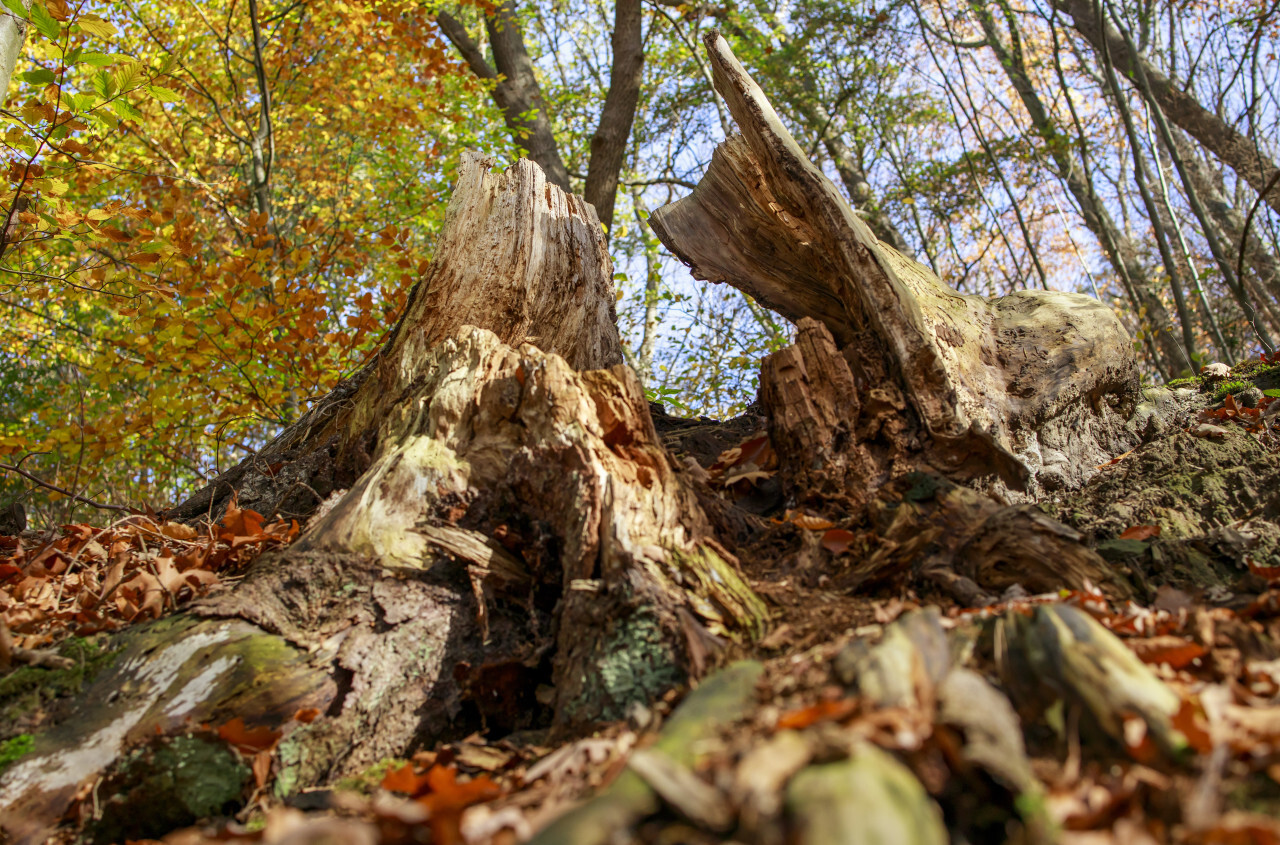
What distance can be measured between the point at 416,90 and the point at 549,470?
418 inches

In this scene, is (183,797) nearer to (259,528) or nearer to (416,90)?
(259,528)

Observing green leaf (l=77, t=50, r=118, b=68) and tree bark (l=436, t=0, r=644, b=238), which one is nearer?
green leaf (l=77, t=50, r=118, b=68)

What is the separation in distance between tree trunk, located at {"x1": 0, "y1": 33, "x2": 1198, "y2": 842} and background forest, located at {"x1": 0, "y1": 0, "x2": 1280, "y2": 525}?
5.53 ft

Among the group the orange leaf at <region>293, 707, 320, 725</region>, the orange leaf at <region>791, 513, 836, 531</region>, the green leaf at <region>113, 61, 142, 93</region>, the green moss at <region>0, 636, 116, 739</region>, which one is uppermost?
the green leaf at <region>113, 61, 142, 93</region>

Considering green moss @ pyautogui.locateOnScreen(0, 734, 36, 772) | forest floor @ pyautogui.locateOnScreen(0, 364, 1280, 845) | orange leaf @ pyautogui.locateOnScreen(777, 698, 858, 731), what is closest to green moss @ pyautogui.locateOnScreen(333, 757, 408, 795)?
forest floor @ pyautogui.locateOnScreen(0, 364, 1280, 845)

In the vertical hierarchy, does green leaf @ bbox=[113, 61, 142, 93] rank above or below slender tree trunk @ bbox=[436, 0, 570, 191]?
below

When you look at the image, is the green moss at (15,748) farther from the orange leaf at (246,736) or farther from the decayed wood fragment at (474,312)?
the decayed wood fragment at (474,312)

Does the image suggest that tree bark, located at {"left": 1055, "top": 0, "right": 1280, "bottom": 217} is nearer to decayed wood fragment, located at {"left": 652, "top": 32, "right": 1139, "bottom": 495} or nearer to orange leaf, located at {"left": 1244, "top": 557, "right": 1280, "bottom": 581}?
decayed wood fragment, located at {"left": 652, "top": 32, "right": 1139, "bottom": 495}

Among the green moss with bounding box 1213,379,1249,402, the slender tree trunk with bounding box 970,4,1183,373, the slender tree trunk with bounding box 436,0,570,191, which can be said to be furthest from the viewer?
the slender tree trunk with bounding box 436,0,570,191

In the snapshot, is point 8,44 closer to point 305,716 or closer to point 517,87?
point 305,716

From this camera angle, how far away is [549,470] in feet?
7.86

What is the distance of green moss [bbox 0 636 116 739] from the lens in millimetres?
1859

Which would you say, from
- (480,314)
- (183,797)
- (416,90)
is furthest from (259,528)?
(416,90)

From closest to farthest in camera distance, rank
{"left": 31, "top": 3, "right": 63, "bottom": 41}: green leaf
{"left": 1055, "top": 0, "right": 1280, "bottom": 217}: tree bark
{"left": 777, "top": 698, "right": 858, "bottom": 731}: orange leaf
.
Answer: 1. {"left": 777, "top": 698, "right": 858, "bottom": 731}: orange leaf
2. {"left": 31, "top": 3, "right": 63, "bottom": 41}: green leaf
3. {"left": 1055, "top": 0, "right": 1280, "bottom": 217}: tree bark
